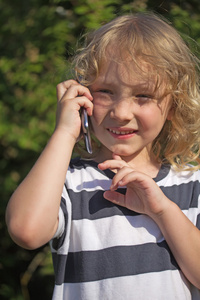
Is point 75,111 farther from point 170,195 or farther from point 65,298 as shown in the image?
point 65,298

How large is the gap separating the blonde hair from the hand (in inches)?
13.3

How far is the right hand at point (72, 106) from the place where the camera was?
1.78 meters

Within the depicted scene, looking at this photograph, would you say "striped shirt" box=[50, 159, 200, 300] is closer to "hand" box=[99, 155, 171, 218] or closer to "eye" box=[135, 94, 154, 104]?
"hand" box=[99, 155, 171, 218]

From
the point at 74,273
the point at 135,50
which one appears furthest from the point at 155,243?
the point at 135,50

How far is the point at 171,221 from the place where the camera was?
1745 millimetres

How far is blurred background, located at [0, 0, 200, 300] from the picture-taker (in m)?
3.00

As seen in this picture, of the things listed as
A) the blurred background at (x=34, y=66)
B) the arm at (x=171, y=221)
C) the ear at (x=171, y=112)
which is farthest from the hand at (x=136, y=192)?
the blurred background at (x=34, y=66)

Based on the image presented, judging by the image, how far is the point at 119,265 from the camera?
172cm

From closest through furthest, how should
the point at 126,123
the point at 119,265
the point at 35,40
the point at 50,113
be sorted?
the point at 119,265
the point at 126,123
the point at 50,113
the point at 35,40

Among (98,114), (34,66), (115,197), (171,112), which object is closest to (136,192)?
(115,197)

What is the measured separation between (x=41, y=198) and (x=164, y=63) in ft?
2.54

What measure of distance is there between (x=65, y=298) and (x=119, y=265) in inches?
10.3

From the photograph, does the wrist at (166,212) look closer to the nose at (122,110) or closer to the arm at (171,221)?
the arm at (171,221)

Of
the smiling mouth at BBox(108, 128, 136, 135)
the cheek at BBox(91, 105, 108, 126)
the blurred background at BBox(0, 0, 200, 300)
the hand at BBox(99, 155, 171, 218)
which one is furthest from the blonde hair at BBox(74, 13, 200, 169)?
the blurred background at BBox(0, 0, 200, 300)
